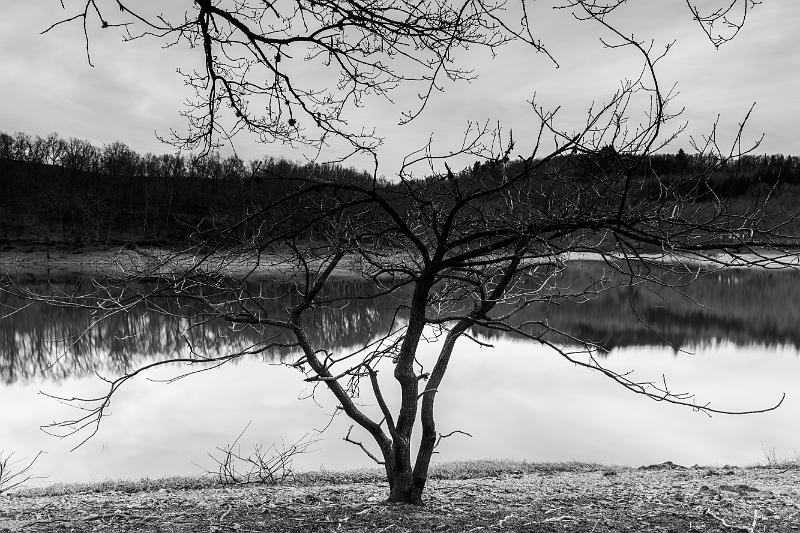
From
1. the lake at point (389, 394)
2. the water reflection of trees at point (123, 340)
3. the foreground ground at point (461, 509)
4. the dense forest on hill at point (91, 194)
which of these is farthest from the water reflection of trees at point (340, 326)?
the dense forest on hill at point (91, 194)

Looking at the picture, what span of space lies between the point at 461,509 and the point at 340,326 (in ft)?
36.4

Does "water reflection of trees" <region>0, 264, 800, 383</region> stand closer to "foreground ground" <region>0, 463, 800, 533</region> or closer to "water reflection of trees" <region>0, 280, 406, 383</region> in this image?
"water reflection of trees" <region>0, 280, 406, 383</region>


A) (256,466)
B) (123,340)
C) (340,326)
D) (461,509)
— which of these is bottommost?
(256,466)

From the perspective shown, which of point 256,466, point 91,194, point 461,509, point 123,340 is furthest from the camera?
point 91,194

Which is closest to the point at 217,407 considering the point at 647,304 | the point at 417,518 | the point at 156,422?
the point at 156,422

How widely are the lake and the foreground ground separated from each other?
193 centimetres

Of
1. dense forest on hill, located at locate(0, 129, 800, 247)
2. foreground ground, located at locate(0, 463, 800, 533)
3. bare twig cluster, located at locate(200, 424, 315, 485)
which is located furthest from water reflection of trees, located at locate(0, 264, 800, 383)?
dense forest on hill, located at locate(0, 129, 800, 247)

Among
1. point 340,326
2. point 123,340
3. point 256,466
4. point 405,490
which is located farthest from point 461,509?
point 123,340

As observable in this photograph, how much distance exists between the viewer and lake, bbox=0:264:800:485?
12852mm

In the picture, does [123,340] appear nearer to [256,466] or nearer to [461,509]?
[256,466]

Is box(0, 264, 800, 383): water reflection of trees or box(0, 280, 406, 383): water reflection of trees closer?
box(0, 264, 800, 383): water reflection of trees

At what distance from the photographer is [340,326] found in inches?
661

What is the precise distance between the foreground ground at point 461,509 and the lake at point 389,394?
1.93 metres

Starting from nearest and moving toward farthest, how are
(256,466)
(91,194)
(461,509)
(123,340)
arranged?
(461,509) < (256,466) < (123,340) < (91,194)
